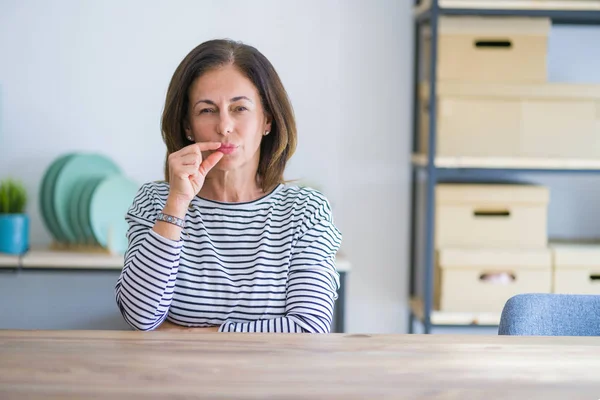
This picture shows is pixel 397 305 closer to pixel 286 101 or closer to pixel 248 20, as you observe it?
pixel 248 20

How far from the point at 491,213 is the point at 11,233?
161 cm

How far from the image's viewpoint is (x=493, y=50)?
2.78 meters

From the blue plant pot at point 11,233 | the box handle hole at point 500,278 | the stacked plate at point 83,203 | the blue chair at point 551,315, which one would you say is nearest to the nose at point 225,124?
the blue chair at point 551,315

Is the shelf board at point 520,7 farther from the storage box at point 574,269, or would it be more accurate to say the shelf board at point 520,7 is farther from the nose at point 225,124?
the nose at point 225,124

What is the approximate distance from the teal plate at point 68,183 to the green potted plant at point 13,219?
0.11 metres

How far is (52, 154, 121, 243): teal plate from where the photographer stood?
281cm

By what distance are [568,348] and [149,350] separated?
60 cm

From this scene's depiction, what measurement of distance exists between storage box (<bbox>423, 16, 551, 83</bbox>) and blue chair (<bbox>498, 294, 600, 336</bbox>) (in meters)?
1.43

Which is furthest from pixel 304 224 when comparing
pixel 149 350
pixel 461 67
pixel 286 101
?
pixel 461 67

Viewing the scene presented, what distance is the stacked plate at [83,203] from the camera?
2.77m

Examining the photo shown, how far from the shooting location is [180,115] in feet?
5.53

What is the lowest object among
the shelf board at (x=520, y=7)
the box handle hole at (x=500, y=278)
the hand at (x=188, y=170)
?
the box handle hole at (x=500, y=278)

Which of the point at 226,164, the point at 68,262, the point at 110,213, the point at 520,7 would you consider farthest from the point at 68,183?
the point at 520,7

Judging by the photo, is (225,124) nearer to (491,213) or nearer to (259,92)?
(259,92)
